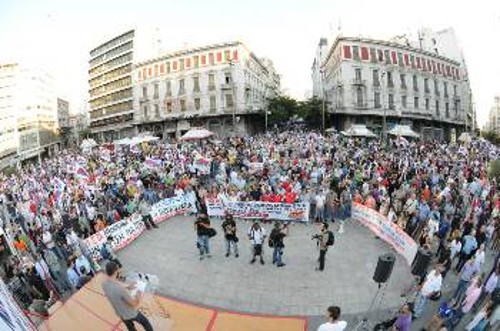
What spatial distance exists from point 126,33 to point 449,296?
8864cm

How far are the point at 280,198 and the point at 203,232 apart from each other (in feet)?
20.0

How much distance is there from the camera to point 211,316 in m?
11.0

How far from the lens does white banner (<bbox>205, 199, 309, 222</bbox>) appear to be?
19.4 meters

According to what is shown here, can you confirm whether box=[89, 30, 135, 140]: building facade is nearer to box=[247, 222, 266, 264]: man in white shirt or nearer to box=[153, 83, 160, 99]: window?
box=[153, 83, 160, 99]: window

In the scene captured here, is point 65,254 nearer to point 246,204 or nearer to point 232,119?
point 246,204

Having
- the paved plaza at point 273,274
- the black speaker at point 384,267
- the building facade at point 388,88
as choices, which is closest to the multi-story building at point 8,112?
the building facade at point 388,88

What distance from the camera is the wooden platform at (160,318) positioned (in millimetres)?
8164

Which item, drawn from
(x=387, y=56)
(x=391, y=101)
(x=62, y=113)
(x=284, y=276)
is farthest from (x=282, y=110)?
(x=62, y=113)

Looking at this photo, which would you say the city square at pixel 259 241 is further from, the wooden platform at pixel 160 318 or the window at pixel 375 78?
the window at pixel 375 78

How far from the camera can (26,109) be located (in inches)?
4193

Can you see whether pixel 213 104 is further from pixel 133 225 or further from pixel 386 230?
pixel 386 230

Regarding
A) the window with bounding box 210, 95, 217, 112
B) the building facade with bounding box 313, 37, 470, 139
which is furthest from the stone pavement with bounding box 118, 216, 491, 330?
A: the window with bounding box 210, 95, 217, 112

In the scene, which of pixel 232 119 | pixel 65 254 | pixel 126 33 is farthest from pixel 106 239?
pixel 126 33

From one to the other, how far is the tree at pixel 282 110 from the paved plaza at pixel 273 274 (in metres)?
46.6
